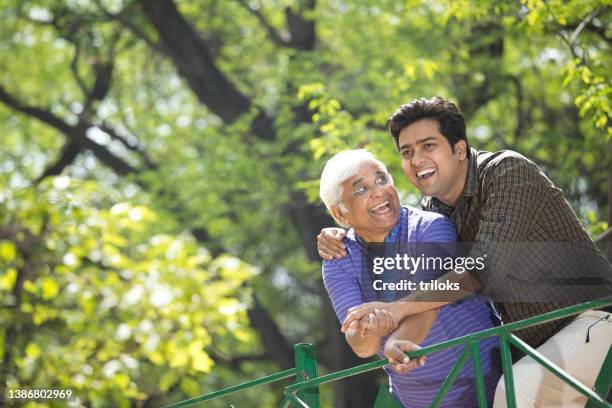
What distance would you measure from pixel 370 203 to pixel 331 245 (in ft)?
0.67

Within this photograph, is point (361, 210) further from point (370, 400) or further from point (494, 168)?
point (370, 400)

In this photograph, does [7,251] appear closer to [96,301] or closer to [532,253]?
[96,301]

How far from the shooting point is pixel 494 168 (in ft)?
9.45

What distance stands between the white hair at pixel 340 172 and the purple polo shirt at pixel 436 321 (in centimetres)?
18

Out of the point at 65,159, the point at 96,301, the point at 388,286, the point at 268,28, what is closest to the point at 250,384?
the point at 388,286

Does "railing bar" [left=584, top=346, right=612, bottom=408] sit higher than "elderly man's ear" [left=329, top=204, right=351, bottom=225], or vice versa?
"elderly man's ear" [left=329, top=204, right=351, bottom=225]

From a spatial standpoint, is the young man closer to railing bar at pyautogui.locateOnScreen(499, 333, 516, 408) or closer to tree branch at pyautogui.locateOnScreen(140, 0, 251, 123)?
railing bar at pyautogui.locateOnScreen(499, 333, 516, 408)

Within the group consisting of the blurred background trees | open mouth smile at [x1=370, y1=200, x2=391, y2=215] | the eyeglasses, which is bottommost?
open mouth smile at [x1=370, y1=200, x2=391, y2=215]

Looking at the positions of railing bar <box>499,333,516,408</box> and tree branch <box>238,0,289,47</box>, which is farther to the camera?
tree branch <box>238,0,289,47</box>

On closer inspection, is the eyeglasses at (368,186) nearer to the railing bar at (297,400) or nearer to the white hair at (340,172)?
the white hair at (340,172)

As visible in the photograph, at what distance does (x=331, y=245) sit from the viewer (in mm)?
3047

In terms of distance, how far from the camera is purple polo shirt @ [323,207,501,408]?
2811 mm

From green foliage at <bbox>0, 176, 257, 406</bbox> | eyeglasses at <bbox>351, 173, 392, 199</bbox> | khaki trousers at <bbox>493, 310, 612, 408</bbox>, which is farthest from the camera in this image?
green foliage at <bbox>0, 176, 257, 406</bbox>

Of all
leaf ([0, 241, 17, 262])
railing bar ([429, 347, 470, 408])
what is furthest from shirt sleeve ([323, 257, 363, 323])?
leaf ([0, 241, 17, 262])
